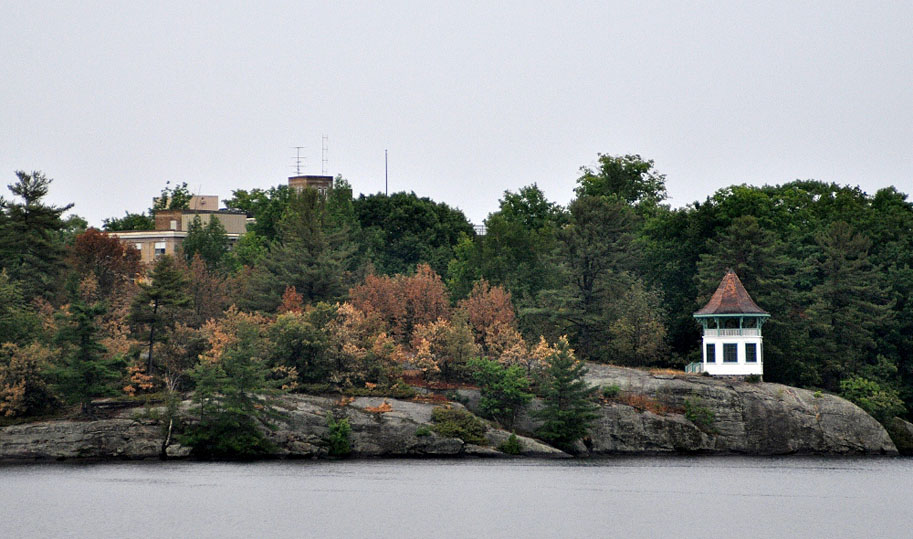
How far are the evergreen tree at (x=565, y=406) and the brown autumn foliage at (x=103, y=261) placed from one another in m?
31.5

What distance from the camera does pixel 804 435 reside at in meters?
86.5

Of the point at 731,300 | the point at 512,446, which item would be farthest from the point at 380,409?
the point at 731,300

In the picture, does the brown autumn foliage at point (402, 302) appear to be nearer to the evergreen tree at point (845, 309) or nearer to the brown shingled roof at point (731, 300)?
the brown shingled roof at point (731, 300)

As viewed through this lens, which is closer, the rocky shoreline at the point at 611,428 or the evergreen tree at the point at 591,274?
the rocky shoreline at the point at 611,428

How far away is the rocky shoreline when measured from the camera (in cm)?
7912

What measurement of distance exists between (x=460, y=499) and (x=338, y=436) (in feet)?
52.2

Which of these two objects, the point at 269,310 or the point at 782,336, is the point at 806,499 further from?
the point at 269,310

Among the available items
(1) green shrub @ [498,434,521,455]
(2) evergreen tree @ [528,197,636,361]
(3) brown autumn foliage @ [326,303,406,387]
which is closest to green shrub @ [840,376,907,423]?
(2) evergreen tree @ [528,197,636,361]

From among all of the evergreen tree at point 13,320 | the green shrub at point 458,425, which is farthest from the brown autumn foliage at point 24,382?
the green shrub at point 458,425

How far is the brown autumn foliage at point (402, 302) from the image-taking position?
9194 centimetres

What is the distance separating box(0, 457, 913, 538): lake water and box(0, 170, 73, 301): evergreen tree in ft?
71.2

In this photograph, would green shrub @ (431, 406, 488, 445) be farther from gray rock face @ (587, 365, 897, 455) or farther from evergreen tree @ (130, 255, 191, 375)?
evergreen tree @ (130, 255, 191, 375)

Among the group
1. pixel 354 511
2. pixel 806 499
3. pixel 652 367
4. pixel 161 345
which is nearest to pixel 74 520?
pixel 354 511

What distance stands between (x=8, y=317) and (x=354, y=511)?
1270 inches
